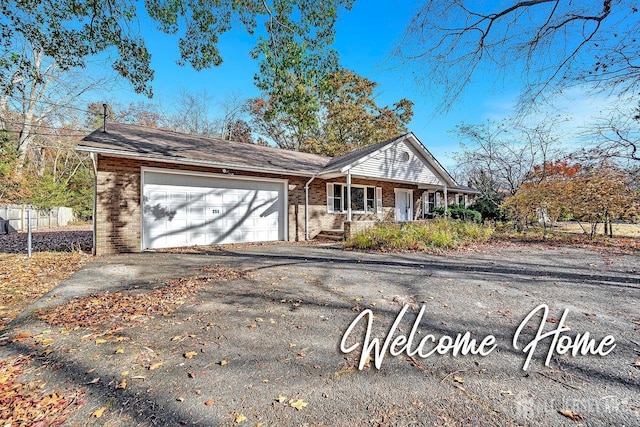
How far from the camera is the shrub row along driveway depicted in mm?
1943

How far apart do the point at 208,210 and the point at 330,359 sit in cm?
864

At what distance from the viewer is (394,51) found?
4035 millimetres

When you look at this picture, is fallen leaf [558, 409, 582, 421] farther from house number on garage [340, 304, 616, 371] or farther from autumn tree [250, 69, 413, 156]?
autumn tree [250, 69, 413, 156]

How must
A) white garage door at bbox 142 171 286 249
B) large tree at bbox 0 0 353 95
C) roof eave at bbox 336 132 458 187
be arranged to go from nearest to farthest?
large tree at bbox 0 0 353 95 → white garage door at bbox 142 171 286 249 → roof eave at bbox 336 132 458 187

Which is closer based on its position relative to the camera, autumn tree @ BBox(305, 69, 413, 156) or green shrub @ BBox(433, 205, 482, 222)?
green shrub @ BBox(433, 205, 482, 222)

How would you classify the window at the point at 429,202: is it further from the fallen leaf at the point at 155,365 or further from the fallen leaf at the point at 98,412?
the fallen leaf at the point at 98,412

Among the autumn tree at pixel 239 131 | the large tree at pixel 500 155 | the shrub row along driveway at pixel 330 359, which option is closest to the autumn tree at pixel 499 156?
the large tree at pixel 500 155

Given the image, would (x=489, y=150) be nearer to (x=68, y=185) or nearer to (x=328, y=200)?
(x=328, y=200)

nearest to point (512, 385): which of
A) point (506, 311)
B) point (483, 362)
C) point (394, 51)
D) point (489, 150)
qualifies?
point (483, 362)

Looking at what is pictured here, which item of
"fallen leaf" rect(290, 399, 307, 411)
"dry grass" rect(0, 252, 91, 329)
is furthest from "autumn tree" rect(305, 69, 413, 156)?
"fallen leaf" rect(290, 399, 307, 411)

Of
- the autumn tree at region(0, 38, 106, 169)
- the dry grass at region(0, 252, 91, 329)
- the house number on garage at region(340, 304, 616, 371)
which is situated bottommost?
the house number on garage at region(340, 304, 616, 371)

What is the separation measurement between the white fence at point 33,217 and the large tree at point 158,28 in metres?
11.9

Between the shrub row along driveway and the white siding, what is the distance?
8238 mm

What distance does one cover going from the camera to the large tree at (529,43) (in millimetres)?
3834
